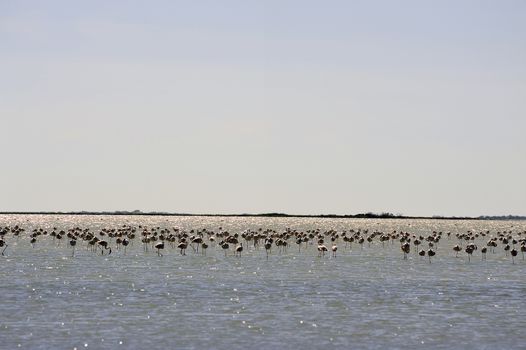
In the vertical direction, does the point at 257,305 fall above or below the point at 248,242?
below

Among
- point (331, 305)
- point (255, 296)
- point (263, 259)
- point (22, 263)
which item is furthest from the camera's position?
point (263, 259)

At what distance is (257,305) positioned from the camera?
31766 millimetres

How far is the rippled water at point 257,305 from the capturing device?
24562 millimetres

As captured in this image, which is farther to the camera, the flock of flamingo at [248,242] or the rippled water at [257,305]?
the flock of flamingo at [248,242]

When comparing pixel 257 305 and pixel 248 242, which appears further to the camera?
pixel 248 242

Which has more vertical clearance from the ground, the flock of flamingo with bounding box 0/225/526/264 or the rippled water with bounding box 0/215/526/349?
the flock of flamingo with bounding box 0/225/526/264

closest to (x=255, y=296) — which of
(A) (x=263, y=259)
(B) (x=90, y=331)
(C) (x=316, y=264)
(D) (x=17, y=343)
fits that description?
(B) (x=90, y=331)

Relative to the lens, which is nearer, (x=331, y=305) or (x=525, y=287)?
(x=331, y=305)

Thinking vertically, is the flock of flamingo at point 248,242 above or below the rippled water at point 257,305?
above

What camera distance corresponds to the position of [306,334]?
25.5 metres

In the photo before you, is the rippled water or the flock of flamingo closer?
the rippled water

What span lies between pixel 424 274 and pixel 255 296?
15.4 metres

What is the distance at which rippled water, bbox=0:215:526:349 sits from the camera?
80.6 ft

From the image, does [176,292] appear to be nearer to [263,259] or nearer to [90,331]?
[90,331]
